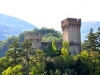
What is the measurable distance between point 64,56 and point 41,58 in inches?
193

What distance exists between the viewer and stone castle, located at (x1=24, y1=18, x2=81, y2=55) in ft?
225

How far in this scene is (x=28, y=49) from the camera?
201 feet

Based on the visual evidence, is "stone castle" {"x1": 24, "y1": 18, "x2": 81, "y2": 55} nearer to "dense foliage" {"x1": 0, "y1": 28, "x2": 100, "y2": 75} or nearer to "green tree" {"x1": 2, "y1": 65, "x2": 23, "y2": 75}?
"dense foliage" {"x1": 0, "y1": 28, "x2": 100, "y2": 75}

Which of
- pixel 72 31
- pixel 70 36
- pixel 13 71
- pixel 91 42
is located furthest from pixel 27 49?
pixel 91 42

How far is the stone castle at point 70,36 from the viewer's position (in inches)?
2694

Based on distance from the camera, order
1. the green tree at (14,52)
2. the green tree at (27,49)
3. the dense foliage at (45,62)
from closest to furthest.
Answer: the dense foliage at (45,62) → the green tree at (14,52) → the green tree at (27,49)

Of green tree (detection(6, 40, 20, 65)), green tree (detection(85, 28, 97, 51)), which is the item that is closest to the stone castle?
green tree (detection(85, 28, 97, 51))

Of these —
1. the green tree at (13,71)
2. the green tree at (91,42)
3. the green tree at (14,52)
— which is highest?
the green tree at (91,42)

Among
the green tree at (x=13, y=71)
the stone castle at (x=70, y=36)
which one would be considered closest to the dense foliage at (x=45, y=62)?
the green tree at (x=13, y=71)

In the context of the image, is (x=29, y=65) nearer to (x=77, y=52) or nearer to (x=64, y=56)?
(x=64, y=56)

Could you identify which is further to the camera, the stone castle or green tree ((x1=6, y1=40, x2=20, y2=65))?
the stone castle

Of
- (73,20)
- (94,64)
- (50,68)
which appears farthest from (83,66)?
(73,20)

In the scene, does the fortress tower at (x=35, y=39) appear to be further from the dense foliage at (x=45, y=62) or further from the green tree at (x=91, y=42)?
the green tree at (x=91, y=42)

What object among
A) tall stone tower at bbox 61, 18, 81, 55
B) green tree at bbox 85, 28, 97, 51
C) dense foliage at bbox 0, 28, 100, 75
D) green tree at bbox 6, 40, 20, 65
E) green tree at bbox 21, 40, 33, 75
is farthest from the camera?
tall stone tower at bbox 61, 18, 81, 55
